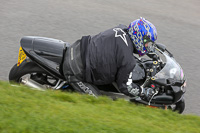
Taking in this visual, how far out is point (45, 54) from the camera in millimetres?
4672

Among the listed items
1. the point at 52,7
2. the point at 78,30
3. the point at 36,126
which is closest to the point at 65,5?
the point at 52,7

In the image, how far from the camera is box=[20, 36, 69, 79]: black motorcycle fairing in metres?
4.62

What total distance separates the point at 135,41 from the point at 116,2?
5025mm

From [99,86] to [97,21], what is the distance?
3557 millimetres

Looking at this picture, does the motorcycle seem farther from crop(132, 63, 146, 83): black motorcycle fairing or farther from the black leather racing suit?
the black leather racing suit

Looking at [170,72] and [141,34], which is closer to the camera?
[141,34]

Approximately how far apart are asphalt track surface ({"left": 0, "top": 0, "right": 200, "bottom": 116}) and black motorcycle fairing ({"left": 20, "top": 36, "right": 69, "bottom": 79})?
54.4 inches

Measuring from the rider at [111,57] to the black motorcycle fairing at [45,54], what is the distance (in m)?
0.17

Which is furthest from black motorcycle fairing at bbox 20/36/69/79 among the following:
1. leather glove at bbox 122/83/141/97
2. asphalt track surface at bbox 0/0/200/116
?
asphalt track surface at bbox 0/0/200/116

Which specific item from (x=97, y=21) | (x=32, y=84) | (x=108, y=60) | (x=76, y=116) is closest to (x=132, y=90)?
(x=108, y=60)

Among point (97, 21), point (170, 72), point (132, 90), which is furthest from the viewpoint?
point (97, 21)

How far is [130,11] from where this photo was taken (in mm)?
8797

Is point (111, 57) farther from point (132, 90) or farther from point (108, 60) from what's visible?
point (132, 90)

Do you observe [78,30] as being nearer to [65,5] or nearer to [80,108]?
[65,5]
